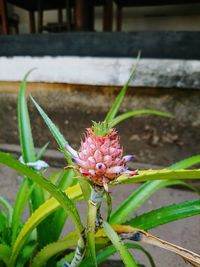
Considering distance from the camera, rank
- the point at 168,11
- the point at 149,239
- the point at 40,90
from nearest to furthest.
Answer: the point at 149,239, the point at 40,90, the point at 168,11

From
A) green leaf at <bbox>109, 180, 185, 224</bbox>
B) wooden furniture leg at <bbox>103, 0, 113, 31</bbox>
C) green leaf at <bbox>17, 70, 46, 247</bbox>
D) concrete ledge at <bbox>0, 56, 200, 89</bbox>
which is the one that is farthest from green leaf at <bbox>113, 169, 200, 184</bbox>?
wooden furniture leg at <bbox>103, 0, 113, 31</bbox>

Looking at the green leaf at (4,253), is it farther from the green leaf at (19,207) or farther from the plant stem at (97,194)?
the plant stem at (97,194)

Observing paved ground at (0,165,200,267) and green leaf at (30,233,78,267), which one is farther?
paved ground at (0,165,200,267)

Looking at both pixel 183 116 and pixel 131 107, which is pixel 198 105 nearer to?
pixel 183 116

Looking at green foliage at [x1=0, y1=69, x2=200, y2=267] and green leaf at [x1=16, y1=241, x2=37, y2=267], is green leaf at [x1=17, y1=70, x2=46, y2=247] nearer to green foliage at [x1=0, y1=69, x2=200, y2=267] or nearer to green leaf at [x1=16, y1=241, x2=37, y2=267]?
green foliage at [x1=0, y1=69, x2=200, y2=267]

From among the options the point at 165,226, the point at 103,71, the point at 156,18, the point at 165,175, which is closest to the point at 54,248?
the point at 165,175

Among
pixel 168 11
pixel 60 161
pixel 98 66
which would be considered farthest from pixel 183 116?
pixel 168 11
